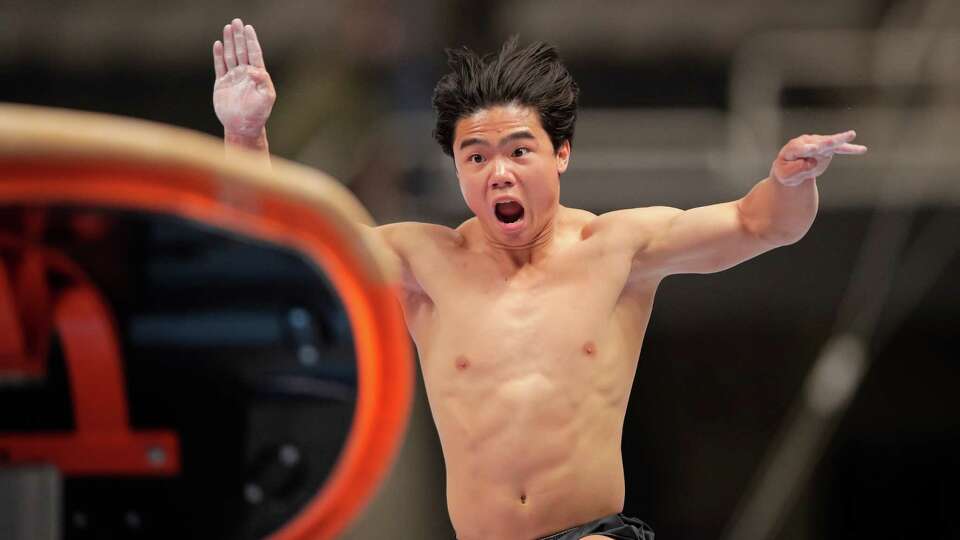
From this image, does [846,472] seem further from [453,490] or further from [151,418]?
[151,418]

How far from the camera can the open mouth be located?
4.99 ft

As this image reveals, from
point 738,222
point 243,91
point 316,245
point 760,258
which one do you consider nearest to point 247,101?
point 243,91

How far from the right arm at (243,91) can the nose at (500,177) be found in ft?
0.98

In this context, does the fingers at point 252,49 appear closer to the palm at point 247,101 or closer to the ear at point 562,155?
the palm at point 247,101

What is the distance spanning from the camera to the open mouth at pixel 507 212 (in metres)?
1.52

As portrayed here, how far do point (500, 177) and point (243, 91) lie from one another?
13.6 inches

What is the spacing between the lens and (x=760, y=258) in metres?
2.96

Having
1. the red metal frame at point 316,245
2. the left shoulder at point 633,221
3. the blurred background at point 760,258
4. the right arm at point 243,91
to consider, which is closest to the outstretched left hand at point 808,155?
the left shoulder at point 633,221

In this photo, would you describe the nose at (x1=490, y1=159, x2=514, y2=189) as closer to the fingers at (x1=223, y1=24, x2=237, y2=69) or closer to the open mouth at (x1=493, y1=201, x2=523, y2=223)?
the open mouth at (x1=493, y1=201, x2=523, y2=223)

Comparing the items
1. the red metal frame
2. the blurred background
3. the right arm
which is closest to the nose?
the right arm

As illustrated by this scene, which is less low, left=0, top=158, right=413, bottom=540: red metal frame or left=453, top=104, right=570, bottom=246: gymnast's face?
left=453, top=104, right=570, bottom=246: gymnast's face

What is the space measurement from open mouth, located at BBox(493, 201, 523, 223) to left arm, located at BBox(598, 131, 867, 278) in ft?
0.41

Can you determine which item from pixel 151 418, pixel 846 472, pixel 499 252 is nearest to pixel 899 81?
pixel 846 472

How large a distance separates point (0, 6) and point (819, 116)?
2358 mm
